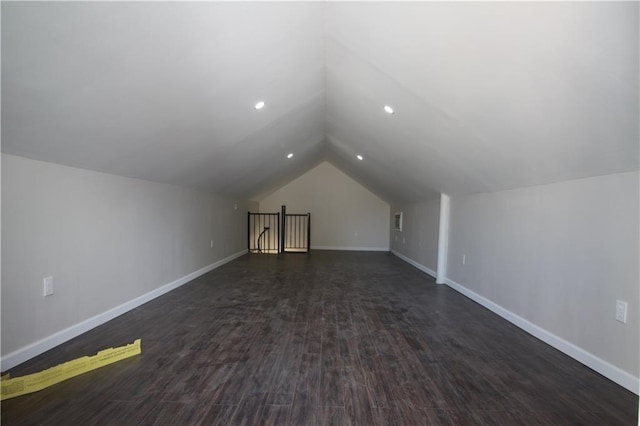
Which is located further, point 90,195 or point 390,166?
point 390,166

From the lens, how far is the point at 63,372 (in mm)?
2180

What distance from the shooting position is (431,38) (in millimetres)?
2018

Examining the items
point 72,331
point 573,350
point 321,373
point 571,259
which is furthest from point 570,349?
point 72,331

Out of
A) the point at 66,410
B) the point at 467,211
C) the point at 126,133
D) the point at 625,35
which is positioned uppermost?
the point at 625,35

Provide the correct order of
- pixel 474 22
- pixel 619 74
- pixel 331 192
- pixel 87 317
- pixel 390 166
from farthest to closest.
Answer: pixel 331 192
pixel 390 166
pixel 87 317
pixel 474 22
pixel 619 74

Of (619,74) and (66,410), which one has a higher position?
(619,74)

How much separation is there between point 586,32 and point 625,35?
0.46 ft

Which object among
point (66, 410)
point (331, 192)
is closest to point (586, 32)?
point (66, 410)

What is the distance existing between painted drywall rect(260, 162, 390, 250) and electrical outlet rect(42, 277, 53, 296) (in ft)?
25.5

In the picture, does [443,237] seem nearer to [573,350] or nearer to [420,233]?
[420,233]

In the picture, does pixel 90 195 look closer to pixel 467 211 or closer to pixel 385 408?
pixel 385 408

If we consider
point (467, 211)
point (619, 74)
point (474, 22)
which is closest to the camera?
point (619, 74)

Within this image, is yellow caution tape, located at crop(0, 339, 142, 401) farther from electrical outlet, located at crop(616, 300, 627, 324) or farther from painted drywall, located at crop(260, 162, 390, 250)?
painted drywall, located at crop(260, 162, 390, 250)

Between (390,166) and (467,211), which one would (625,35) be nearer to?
(467,211)
